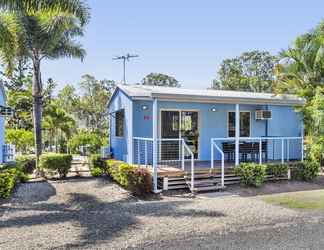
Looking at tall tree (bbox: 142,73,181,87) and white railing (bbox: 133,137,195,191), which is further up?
tall tree (bbox: 142,73,181,87)

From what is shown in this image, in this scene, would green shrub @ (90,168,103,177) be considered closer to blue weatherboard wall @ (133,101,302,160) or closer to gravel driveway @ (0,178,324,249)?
blue weatherboard wall @ (133,101,302,160)

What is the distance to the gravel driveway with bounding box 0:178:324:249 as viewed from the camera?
5.55 meters

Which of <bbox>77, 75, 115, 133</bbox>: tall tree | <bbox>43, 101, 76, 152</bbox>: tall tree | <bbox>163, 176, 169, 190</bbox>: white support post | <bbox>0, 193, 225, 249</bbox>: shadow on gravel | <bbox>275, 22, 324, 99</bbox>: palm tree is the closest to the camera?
<bbox>0, 193, 225, 249</bbox>: shadow on gravel

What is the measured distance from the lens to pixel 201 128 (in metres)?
13.0

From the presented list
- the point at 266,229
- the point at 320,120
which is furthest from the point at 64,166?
the point at 320,120

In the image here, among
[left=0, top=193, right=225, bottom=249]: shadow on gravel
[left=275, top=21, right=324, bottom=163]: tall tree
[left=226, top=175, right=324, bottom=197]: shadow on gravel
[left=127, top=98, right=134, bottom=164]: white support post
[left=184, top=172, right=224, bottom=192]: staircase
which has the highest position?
[left=275, top=21, right=324, bottom=163]: tall tree

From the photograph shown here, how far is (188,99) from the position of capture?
10586mm

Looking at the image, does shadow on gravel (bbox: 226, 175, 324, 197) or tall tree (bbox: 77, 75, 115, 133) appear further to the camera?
tall tree (bbox: 77, 75, 115, 133)

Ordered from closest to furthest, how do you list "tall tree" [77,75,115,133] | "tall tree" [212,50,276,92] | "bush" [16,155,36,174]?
"bush" [16,155,36,174] < "tall tree" [77,75,115,133] < "tall tree" [212,50,276,92]

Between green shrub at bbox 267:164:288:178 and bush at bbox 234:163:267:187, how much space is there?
597 mm

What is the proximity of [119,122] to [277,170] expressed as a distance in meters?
6.89

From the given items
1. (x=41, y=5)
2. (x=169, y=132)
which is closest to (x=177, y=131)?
(x=169, y=132)

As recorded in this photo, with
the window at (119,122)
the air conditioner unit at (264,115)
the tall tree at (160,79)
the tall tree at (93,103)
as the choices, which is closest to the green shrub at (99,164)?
the window at (119,122)

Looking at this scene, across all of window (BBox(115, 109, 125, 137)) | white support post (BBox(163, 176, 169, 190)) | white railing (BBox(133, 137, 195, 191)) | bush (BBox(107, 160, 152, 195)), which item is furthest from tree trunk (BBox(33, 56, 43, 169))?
white support post (BBox(163, 176, 169, 190))
